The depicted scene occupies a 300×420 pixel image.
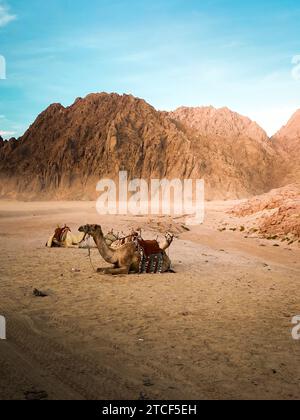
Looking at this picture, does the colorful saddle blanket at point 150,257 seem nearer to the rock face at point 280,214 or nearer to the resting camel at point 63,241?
the resting camel at point 63,241

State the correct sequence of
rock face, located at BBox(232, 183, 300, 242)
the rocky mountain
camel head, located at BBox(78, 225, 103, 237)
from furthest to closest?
the rocky mountain < rock face, located at BBox(232, 183, 300, 242) < camel head, located at BBox(78, 225, 103, 237)

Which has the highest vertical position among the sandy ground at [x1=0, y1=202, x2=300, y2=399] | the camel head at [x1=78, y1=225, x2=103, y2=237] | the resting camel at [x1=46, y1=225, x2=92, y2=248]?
the camel head at [x1=78, y1=225, x2=103, y2=237]

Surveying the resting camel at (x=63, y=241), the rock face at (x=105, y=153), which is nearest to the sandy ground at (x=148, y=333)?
the resting camel at (x=63, y=241)

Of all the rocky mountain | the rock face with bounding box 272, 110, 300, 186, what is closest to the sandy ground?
the rock face with bounding box 272, 110, 300, 186

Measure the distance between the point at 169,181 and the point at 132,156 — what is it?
877 centimetres

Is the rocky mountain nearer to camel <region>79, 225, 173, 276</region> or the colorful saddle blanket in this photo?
the colorful saddle blanket

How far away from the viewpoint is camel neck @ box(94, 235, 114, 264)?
11.4m

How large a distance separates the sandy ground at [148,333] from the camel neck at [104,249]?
590 mm

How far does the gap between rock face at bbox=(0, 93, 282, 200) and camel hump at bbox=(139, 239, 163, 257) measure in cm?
7057

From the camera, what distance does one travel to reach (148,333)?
22.6ft

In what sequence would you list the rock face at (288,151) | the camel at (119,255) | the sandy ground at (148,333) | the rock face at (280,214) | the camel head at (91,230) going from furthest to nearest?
1. the rock face at (288,151)
2. the rock face at (280,214)
3. the camel at (119,255)
4. the camel head at (91,230)
5. the sandy ground at (148,333)

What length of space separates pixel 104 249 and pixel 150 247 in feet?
4.59

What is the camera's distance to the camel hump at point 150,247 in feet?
39.5

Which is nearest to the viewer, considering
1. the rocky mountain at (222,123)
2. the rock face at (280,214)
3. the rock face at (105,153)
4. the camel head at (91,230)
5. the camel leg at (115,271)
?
the camel head at (91,230)
